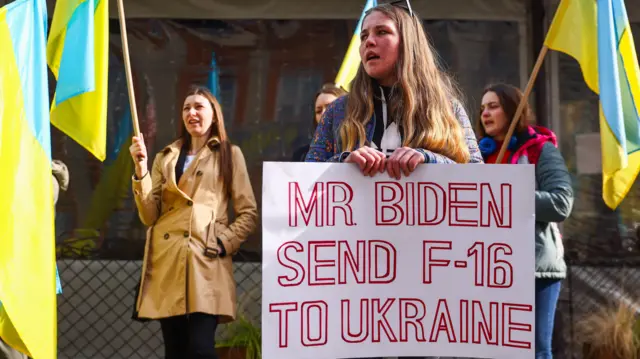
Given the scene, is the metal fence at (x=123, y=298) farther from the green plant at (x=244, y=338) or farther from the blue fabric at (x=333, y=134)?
the blue fabric at (x=333, y=134)

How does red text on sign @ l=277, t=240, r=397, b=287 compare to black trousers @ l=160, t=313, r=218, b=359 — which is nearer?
red text on sign @ l=277, t=240, r=397, b=287

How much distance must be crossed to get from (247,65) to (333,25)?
29.9 inches

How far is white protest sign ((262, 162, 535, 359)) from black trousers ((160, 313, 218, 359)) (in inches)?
92.9

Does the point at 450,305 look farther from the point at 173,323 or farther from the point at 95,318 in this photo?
the point at 95,318

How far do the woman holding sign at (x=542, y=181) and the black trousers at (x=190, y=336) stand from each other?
6.00 feet

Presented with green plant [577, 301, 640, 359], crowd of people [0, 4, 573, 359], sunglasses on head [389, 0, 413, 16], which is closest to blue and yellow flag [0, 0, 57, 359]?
crowd of people [0, 4, 573, 359]

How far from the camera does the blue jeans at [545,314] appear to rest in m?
5.41

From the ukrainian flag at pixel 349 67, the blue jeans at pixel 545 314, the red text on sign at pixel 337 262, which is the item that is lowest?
the blue jeans at pixel 545 314

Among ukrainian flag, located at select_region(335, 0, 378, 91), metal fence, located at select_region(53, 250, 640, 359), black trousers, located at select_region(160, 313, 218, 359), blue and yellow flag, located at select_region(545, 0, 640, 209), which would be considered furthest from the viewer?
metal fence, located at select_region(53, 250, 640, 359)

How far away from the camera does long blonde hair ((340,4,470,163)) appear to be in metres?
3.54

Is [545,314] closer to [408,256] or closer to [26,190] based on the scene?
[408,256]

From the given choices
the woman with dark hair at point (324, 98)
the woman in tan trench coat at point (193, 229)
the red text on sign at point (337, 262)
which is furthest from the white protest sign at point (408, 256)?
the woman with dark hair at point (324, 98)

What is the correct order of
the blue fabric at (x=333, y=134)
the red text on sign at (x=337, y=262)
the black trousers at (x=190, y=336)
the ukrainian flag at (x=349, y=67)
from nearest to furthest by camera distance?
the red text on sign at (x=337, y=262), the blue fabric at (x=333, y=134), the black trousers at (x=190, y=336), the ukrainian flag at (x=349, y=67)

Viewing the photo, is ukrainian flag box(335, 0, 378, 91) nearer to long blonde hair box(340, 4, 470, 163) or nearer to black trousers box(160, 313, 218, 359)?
black trousers box(160, 313, 218, 359)
